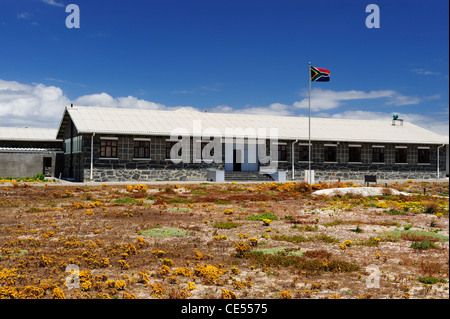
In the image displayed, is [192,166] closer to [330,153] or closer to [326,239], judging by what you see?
[330,153]

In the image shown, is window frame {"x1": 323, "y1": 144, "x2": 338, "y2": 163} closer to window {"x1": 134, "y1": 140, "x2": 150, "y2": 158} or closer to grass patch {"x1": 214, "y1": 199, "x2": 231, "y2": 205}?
window {"x1": 134, "y1": 140, "x2": 150, "y2": 158}

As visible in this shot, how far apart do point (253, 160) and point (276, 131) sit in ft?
9.78

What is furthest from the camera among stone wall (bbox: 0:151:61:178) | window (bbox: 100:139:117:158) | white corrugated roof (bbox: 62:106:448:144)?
stone wall (bbox: 0:151:61:178)

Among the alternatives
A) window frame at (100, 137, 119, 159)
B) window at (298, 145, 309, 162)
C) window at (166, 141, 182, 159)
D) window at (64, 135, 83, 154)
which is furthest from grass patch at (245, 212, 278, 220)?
window at (298, 145, 309, 162)

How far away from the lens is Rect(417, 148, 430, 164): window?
35.0 metres

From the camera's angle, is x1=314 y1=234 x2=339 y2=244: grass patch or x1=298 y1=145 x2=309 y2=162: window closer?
x1=314 y1=234 x2=339 y2=244: grass patch

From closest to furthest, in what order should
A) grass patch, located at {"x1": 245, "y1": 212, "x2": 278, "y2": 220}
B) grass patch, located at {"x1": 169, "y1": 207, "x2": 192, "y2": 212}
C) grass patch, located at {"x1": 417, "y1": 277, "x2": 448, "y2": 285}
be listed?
grass patch, located at {"x1": 417, "y1": 277, "x2": 448, "y2": 285} → grass patch, located at {"x1": 245, "y1": 212, "x2": 278, "y2": 220} → grass patch, located at {"x1": 169, "y1": 207, "x2": 192, "y2": 212}

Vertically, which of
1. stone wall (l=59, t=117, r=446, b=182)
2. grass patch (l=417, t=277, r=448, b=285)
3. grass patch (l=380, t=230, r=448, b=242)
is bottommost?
grass patch (l=417, t=277, r=448, b=285)

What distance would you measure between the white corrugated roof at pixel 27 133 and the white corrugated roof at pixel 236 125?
1386 cm

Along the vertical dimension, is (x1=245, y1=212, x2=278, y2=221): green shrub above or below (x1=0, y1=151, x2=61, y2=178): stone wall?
below

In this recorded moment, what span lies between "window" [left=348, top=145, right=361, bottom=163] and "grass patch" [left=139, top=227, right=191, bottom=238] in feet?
81.5

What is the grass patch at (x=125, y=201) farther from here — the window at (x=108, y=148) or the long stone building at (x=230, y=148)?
the window at (x=108, y=148)

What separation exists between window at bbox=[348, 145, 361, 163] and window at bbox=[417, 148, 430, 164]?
231 inches

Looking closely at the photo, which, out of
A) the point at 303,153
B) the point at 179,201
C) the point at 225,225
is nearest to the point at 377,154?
the point at 303,153
